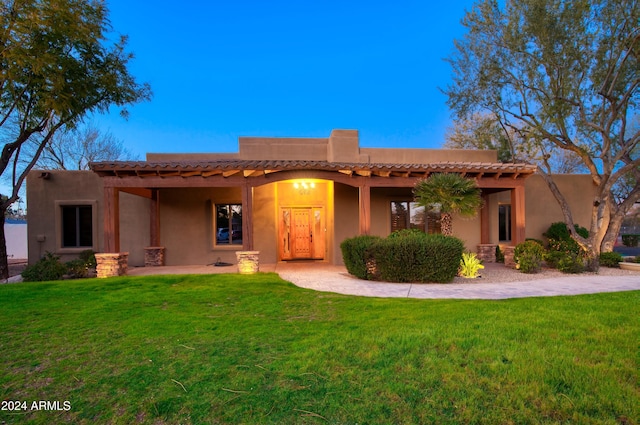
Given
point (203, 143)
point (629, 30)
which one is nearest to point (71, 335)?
point (629, 30)

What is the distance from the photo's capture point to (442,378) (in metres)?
3.06

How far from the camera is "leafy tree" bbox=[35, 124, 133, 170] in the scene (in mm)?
24484

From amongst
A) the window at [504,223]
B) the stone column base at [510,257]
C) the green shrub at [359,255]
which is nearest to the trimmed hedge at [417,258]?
the green shrub at [359,255]

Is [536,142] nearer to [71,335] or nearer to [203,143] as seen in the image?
[71,335]

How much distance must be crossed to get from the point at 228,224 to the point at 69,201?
568 centimetres

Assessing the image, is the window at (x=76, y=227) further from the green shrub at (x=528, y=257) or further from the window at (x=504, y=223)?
the window at (x=504, y=223)

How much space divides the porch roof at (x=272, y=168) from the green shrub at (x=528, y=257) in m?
2.34

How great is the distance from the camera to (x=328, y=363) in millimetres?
3348

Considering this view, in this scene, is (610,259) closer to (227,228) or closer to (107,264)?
(227,228)

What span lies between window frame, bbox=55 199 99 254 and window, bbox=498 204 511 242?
15.8m

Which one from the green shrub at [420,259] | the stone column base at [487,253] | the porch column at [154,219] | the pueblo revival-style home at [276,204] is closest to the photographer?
the green shrub at [420,259]

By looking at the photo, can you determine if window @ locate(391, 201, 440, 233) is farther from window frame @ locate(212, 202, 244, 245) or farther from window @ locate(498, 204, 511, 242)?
window frame @ locate(212, 202, 244, 245)

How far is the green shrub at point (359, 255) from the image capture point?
8.77 meters

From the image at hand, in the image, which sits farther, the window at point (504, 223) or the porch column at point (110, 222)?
the window at point (504, 223)
